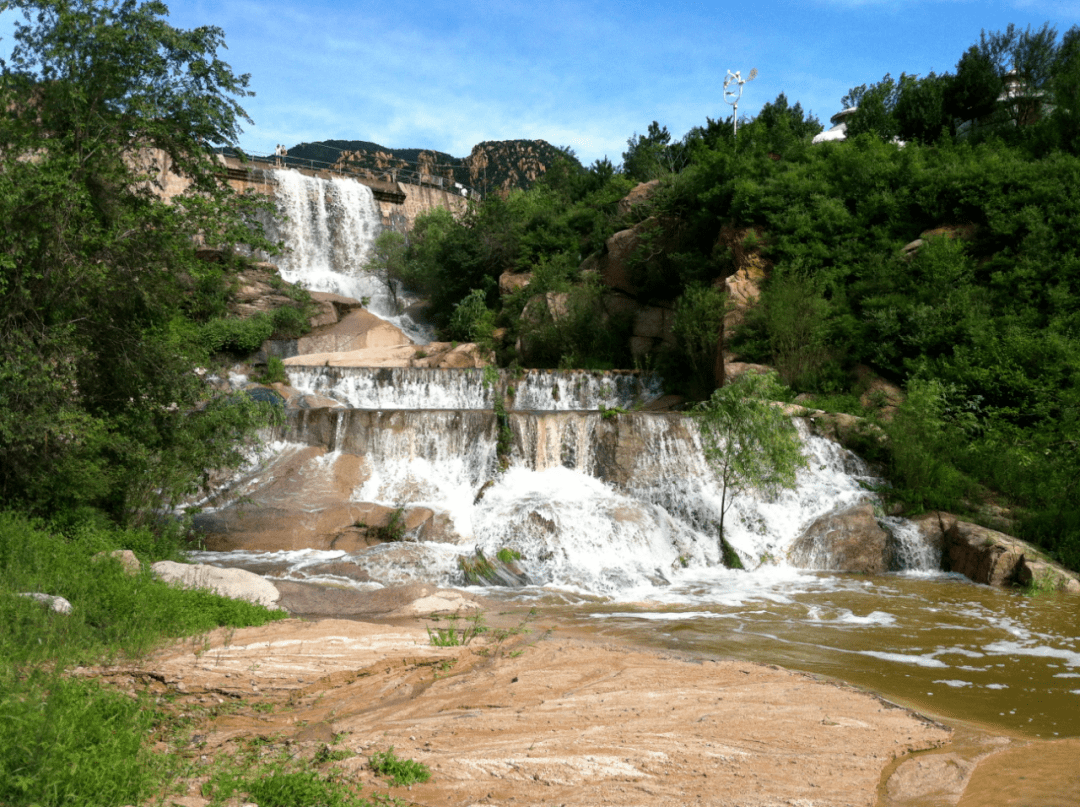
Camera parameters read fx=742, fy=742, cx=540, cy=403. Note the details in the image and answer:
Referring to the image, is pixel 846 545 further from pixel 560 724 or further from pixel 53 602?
pixel 53 602

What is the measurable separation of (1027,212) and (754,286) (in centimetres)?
605

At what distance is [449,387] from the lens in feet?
61.2

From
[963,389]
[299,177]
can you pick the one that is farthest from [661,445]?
[299,177]

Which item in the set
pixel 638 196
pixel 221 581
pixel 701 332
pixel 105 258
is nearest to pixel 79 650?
pixel 221 581

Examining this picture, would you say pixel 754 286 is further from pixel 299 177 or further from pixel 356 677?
pixel 299 177

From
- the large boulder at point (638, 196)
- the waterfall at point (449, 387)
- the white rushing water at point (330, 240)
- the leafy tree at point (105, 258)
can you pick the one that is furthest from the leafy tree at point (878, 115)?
the leafy tree at point (105, 258)

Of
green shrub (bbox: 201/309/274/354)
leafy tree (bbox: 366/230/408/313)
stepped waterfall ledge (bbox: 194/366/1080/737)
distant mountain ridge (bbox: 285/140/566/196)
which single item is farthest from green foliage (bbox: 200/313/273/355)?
distant mountain ridge (bbox: 285/140/566/196)

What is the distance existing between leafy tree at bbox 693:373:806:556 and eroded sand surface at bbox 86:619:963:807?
5.88m

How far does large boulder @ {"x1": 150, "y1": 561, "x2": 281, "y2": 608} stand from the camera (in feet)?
23.4

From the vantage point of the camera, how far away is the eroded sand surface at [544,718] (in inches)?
147

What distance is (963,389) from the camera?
14.4m

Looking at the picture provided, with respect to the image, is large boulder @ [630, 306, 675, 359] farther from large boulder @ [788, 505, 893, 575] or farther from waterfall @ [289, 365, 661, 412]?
large boulder @ [788, 505, 893, 575]

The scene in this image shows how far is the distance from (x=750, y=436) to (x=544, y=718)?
8.18 m

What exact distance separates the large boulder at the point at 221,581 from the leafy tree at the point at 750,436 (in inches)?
288
